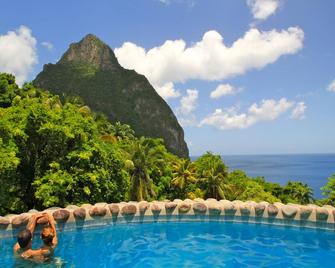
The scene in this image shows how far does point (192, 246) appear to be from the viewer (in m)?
13.0

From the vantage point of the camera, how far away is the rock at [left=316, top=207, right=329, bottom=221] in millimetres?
14852

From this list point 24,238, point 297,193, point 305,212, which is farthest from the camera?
point 297,193

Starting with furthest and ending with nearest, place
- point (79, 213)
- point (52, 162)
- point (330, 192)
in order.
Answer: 1. point (330, 192)
2. point (52, 162)
3. point (79, 213)

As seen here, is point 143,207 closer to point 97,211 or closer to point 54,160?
point 97,211

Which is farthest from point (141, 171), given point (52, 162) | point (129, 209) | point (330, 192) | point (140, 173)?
point (129, 209)

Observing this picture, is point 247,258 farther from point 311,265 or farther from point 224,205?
point 224,205

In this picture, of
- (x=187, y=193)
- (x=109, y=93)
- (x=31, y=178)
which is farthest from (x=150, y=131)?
(x=31, y=178)

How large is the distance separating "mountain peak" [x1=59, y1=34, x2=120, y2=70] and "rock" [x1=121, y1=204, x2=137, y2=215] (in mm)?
164978

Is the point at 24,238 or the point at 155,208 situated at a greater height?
the point at 24,238

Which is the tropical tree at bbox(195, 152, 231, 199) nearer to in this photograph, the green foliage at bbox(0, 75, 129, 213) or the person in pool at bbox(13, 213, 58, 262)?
the green foliage at bbox(0, 75, 129, 213)

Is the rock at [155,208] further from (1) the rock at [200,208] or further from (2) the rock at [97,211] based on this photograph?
(2) the rock at [97,211]

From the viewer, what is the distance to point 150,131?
164125 millimetres

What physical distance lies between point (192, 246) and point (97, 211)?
14.2 feet

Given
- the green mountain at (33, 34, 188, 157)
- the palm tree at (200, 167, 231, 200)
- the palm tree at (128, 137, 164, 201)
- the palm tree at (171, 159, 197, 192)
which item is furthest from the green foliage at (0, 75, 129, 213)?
the green mountain at (33, 34, 188, 157)
